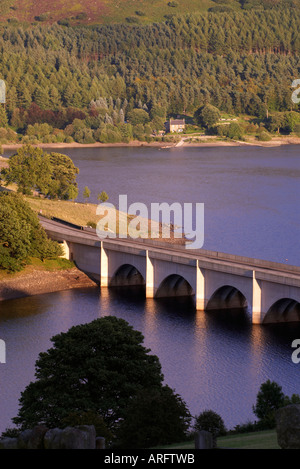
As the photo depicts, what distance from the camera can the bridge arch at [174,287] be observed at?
2635 inches

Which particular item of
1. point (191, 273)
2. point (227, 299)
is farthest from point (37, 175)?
point (227, 299)

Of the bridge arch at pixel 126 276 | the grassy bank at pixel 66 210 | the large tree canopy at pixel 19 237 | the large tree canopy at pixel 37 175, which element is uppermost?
the large tree canopy at pixel 37 175

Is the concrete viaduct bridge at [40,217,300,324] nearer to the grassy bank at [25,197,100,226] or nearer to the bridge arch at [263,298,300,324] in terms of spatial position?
the bridge arch at [263,298,300,324]

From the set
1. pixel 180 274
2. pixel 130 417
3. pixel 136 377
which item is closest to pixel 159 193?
pixel 180 274

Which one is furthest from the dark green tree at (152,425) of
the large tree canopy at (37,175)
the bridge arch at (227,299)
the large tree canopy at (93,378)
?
the large tree canopy at (37,175)

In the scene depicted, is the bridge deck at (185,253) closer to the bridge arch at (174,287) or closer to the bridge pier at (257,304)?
the bridge pier at (257,304)

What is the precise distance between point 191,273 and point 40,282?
15.2 meters

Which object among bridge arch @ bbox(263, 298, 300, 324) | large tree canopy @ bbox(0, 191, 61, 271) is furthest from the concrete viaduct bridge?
large tree canopy @ bbox(0, 191, 61, 271)

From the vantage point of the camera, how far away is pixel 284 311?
189ft

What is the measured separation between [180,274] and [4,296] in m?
14.8

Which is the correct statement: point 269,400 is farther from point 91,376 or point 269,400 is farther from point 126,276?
point 126,276

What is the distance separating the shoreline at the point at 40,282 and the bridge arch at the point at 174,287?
26.6 ft

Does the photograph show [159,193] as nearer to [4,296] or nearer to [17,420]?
[4,296]

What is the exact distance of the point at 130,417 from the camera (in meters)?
28.9
